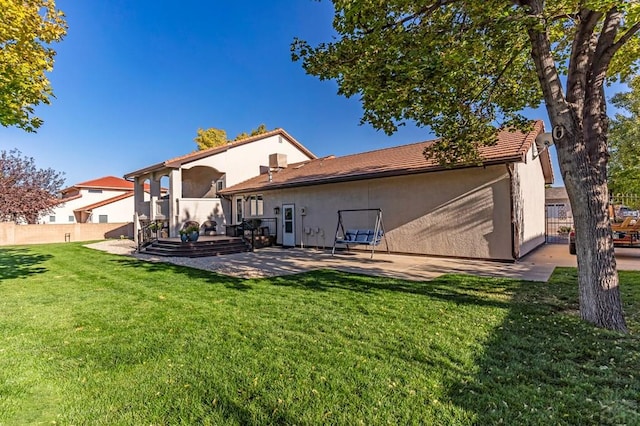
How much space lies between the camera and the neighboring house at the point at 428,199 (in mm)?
9875

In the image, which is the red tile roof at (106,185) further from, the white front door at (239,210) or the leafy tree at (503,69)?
the leafy tree at (503,69)

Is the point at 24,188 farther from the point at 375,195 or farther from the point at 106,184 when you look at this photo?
the point at 375,195

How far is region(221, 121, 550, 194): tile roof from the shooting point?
10.1m

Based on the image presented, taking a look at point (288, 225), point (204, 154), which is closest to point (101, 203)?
point (204, 154)

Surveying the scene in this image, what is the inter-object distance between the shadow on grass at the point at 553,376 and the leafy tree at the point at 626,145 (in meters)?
16.8

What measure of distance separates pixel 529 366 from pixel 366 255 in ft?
29.6

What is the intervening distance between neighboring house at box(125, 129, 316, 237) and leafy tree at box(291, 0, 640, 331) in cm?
1309

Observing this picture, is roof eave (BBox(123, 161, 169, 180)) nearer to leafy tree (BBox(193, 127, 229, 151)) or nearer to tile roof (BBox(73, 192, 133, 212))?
tile roof (BBox(73, 192, 133, 212))

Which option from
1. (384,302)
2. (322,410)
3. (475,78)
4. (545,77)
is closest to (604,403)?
(322,410)

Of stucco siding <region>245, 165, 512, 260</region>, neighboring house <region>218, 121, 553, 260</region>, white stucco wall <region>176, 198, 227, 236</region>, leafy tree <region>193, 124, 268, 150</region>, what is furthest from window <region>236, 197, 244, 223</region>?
leafy tree <region>193, 124, 268, 150</region>

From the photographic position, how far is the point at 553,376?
3.07m

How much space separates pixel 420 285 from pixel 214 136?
31.3m

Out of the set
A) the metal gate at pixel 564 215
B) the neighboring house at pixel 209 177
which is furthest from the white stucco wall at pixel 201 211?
the metal gate at pixel 564 215

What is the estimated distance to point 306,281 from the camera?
7.62 meters
